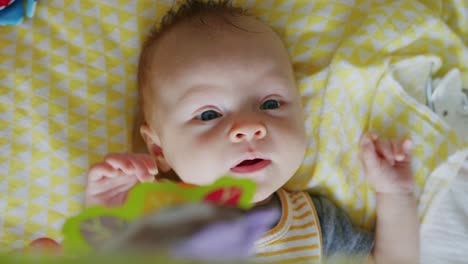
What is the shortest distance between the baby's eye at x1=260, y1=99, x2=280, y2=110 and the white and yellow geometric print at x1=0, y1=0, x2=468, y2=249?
0.23 m

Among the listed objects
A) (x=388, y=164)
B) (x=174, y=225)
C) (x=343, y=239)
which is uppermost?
(x=174, y=225)

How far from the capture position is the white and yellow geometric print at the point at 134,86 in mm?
1193

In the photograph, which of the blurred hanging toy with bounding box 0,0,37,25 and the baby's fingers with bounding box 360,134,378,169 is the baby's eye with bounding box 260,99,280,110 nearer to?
the baby's fingers with bounding box 360,134,378,169

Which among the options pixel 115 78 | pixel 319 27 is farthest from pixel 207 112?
pixel 319 27

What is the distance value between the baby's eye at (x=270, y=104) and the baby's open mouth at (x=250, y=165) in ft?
0.42

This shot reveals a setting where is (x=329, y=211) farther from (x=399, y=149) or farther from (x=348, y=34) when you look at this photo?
(x=348, y=34)

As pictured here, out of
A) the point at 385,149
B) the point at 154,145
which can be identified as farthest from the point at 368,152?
the point at 154,145

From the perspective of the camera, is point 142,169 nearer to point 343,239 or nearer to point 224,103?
point 224,103

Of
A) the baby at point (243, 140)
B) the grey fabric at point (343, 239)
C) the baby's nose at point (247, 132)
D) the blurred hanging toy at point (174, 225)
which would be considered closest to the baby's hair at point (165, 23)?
the baby at point (243, 140)

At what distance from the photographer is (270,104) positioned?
1062 millimetres

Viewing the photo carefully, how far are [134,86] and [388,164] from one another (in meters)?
0.66

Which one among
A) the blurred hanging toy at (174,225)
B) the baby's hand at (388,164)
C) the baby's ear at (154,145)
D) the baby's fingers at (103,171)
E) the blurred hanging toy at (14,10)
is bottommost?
the baby's hand at (388,164)

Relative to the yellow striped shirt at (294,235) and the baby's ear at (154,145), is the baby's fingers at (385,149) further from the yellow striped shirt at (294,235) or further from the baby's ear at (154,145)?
the baby's ear at (154,145)

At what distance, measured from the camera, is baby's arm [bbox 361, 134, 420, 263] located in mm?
1168
